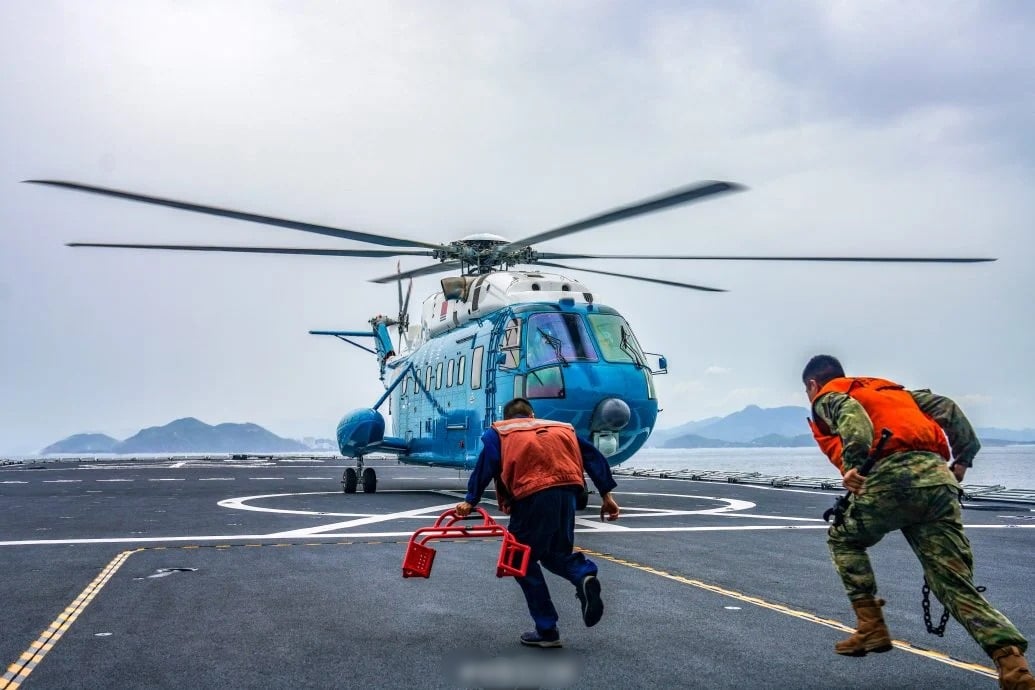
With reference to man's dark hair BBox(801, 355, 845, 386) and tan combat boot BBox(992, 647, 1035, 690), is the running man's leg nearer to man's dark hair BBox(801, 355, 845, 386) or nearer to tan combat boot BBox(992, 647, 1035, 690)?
tan combat boot BBox(992, 647, 1035, 690)

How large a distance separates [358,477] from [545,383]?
874 centimetres

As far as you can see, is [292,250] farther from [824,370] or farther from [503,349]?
[824,370]

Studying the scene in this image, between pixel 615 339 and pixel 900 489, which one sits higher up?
pixel 615 339

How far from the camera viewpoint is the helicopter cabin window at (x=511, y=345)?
17.4m

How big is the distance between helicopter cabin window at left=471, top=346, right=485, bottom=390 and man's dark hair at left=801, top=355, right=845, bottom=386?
12.6 m

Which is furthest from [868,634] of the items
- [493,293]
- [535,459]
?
[493,293]

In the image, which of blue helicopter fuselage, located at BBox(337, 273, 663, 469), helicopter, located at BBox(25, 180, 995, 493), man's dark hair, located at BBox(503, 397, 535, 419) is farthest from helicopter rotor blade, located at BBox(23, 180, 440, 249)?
man's dark hair, located at BBox(503, 397, 535, 419)

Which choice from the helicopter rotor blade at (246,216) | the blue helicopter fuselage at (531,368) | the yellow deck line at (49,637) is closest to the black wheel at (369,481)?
the blue helicopter fuselage at (531,368)

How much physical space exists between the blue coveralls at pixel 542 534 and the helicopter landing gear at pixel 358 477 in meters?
17.0

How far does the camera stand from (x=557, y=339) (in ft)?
56.2

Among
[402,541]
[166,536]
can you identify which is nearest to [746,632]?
[402,541]

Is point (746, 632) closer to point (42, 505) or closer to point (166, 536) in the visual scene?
point (166, 536)

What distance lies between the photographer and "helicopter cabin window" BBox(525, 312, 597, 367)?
1689 centimetres

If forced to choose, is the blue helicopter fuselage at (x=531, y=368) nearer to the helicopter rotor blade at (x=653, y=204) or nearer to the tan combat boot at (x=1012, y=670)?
the helicopter rotor blade at (x=653, y=204)
